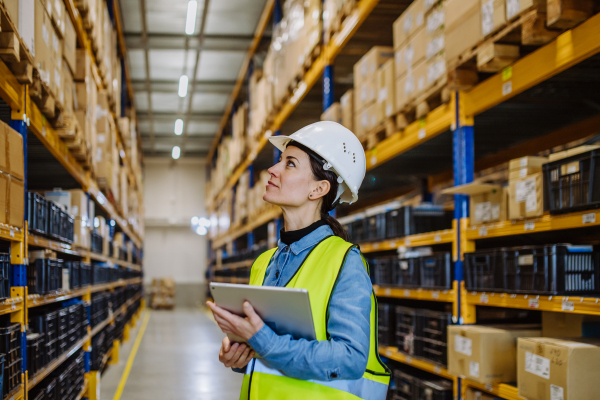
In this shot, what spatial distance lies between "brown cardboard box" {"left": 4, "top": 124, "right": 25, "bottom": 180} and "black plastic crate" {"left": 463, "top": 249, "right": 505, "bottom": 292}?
9.30 feet

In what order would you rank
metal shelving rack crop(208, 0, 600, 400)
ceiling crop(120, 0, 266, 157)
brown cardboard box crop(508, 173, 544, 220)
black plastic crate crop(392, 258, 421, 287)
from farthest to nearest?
1. ceiling crop(120, 0, 266, 157)
2. black plastic crate crop(392, 258, 421, 287)
3. brown cardboard box crop(508, 173, 544, 220)
4. metal shelving rack crop(208, 0, 600, 400)

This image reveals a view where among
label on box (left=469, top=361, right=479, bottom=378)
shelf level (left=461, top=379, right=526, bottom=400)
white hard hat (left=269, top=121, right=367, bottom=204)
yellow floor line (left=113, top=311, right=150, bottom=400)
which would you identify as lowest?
yellow floor line (left=113, top=311, right=150, bottom=400)

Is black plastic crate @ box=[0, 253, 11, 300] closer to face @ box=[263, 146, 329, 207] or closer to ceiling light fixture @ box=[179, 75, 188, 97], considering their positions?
face @ box=[263, 146, 329, 207]

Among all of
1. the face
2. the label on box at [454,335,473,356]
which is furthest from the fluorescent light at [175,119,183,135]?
the face

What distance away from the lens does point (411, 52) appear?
4.57m

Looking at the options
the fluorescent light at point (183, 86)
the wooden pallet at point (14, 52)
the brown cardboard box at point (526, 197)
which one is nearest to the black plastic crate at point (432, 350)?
the brown cardboard box at point (526, 197)

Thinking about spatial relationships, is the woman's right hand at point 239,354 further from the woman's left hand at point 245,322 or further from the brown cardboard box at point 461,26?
the brown cardboard box at point 461,26

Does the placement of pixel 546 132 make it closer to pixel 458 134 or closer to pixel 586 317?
pixel 458 134

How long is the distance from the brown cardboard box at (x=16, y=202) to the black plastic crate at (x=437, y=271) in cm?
288

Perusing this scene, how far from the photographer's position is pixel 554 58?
9.83 feet

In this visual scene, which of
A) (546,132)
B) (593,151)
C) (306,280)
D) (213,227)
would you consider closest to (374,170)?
(546,132)

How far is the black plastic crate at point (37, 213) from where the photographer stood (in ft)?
11.9

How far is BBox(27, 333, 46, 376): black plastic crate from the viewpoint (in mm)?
3670

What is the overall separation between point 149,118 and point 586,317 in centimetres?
1725
